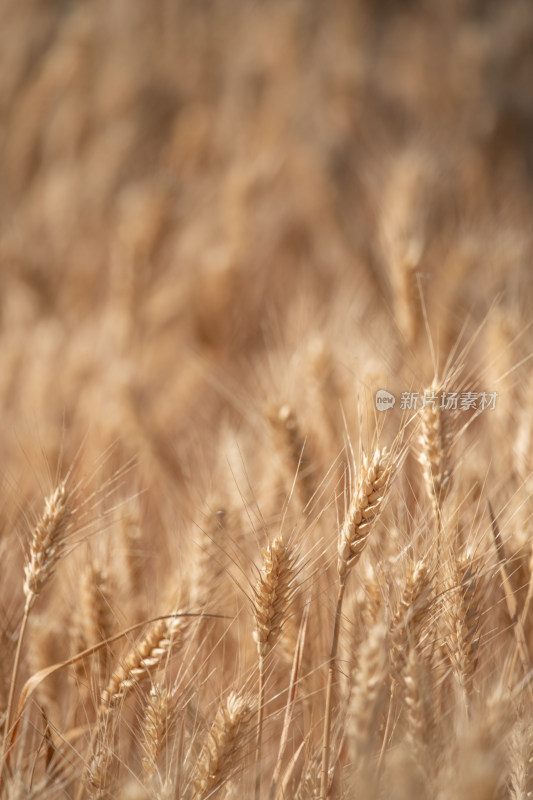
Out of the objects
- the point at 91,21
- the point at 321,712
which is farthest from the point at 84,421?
the point at 91,21

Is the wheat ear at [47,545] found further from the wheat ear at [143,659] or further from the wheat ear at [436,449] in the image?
the wheat ear at [436,449]

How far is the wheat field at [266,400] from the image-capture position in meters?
0.75

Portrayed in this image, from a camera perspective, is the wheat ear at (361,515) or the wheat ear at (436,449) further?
the wheat ear at (436,449)

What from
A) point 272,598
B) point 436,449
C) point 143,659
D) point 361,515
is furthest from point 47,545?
point 436,449

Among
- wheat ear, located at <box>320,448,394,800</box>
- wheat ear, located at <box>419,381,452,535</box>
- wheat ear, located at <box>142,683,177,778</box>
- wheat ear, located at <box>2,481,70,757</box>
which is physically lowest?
wheat ear, located at <box>142,683,177,778</box>

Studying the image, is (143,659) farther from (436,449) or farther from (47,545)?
(436,449)

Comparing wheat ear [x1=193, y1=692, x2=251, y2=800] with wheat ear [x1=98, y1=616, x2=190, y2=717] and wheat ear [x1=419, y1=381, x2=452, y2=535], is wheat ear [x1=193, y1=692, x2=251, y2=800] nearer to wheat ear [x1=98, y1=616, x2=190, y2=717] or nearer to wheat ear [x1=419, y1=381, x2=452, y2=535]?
wheat ear [x1=98, y1=616, x2=190, y2=717]

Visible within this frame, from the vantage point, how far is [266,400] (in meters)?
1.17

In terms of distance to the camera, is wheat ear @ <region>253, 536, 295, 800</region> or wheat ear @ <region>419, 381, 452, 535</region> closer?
wheat ear @ <region>253, 536, 295, 800</region>

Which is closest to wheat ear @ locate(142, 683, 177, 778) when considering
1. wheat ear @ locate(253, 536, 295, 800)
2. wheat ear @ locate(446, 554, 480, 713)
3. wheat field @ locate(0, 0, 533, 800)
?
wheat field @ locate(0, 0, 533, 800)

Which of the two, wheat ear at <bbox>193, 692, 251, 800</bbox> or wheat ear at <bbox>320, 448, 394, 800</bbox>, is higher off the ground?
wheat ear at <bbox>320, 448, 394, 800</bbox>

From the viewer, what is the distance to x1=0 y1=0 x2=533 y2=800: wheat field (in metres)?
0.75

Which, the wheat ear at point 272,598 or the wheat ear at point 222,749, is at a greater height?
the wheat ear at point 272,598

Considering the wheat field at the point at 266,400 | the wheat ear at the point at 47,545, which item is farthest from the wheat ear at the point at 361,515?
the wheat ear at the point at 47,545
